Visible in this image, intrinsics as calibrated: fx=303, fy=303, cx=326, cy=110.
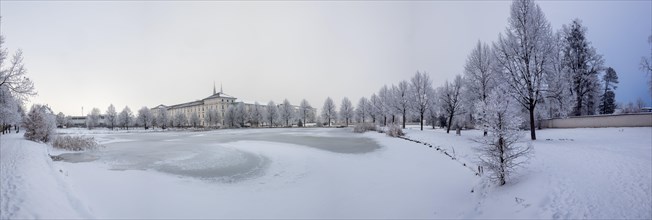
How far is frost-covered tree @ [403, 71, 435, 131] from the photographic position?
50.7m

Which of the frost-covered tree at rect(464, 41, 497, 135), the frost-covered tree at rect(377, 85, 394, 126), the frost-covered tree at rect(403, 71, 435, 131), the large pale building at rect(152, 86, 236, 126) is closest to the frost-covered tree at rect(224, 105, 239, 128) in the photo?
the large pale building at rect(152, 86, 236, 126)

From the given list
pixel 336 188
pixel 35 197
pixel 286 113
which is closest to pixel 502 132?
pixel 336 188

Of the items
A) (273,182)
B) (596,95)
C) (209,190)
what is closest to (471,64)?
(596,95)

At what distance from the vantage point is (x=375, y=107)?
79.9 m

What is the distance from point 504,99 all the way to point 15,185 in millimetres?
16533

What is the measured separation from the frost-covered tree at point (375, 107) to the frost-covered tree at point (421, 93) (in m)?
22.9

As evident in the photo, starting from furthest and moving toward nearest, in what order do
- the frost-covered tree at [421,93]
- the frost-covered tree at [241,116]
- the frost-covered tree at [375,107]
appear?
1. the frost-covered tree at [241,116]
2. the frost-covered tree at [375,107]
3. the frost-covered tree at [421,93]

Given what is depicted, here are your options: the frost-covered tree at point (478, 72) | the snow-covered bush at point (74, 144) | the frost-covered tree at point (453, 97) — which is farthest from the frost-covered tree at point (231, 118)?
the frost-covered tree at point (478, 72)

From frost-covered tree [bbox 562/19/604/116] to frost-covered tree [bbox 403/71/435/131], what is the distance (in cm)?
1936

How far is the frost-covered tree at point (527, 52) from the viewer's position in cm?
2198

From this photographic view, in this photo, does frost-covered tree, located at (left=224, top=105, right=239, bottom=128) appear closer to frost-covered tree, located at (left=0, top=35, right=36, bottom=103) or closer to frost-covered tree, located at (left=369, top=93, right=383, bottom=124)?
frost-covered tree, located at (left=369, top=93, right=383, bottom=124)

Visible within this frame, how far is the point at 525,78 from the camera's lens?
886 inches

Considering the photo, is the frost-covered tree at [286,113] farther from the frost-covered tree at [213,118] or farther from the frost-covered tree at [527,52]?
the frost-covered tree at [527,52]

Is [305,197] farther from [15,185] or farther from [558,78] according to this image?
[558,78]
